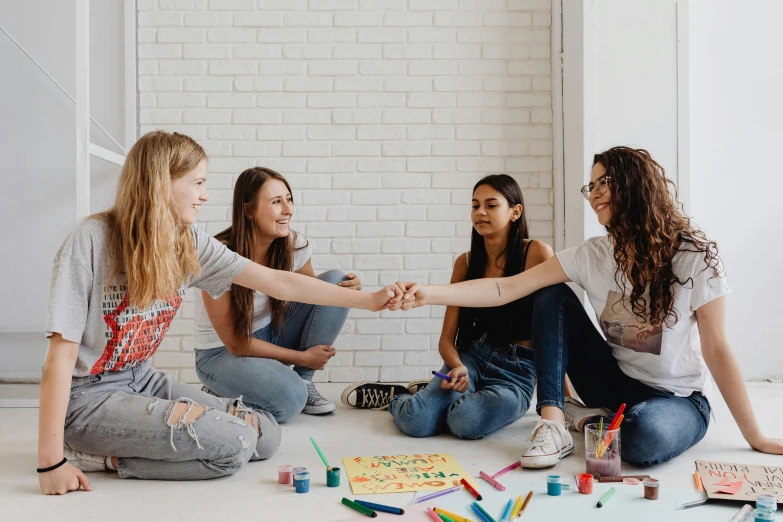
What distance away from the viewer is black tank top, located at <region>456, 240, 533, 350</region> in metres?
2.36

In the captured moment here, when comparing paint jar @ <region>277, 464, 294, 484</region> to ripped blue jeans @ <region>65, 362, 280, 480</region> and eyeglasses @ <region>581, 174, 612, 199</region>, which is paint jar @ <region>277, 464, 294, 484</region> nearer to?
ripped blue jeans @ <region>65, 362, 280, 480</region>

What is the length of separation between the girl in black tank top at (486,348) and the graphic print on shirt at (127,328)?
854 mm

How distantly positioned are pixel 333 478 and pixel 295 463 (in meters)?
0.27

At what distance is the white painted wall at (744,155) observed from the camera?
125 inches

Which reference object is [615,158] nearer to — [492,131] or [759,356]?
[492,131]

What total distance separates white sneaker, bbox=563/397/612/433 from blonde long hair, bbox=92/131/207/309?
4.28 ft

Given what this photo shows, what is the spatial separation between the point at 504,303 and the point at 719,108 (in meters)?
1.75

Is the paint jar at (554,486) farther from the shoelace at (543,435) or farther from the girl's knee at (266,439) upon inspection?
the girl's knee at (266,439)

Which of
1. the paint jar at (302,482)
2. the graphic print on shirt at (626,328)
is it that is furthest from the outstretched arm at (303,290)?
the graphic print on shirt at (626,328)

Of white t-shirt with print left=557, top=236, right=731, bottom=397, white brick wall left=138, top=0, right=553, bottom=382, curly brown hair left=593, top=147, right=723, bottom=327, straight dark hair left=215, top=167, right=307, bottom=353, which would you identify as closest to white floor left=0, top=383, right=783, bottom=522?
white t-shirt with print left=557, top=236, right=731, bottom=397

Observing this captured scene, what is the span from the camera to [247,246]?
8.15 ft

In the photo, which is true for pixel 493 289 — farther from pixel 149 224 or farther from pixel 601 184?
pixel 149 224

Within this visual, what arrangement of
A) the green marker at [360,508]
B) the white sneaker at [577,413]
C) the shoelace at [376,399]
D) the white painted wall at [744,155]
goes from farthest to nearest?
the white painted wall at [744,155], the shoelace at [376,399], the white sneaker at [577,413], the green marker at [360,508]

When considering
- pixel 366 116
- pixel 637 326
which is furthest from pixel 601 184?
pixel 366 116
